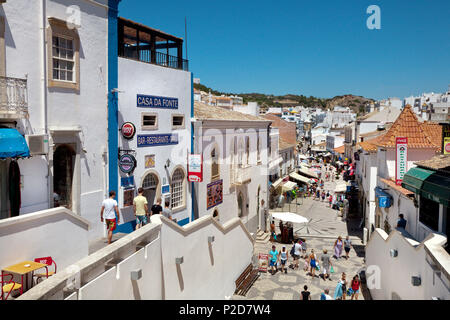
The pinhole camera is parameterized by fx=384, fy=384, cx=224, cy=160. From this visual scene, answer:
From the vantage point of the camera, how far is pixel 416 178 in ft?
41.2

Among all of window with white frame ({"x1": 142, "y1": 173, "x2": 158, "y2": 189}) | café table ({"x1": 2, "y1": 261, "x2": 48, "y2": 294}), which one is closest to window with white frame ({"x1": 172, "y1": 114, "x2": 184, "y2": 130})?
window with white frame ({"x1": 142, "y1": 173, "x2": 158, "y2": 189})

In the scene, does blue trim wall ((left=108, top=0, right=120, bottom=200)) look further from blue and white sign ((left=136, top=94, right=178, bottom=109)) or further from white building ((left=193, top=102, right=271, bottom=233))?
white building ((left=193, top=102, right=271, bottom=233))

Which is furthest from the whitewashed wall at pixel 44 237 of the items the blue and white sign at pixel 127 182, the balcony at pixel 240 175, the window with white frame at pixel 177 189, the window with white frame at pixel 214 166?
the balcony at pixel 240 175

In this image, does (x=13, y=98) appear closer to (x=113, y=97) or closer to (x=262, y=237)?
(x=113, y=97)

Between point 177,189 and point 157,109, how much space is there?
3929 mm

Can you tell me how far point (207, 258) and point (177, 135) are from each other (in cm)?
613

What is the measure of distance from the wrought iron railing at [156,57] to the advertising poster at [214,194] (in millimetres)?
6277

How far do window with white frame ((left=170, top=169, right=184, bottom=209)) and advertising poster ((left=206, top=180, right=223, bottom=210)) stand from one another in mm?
2299

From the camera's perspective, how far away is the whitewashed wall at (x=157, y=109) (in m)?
13.9

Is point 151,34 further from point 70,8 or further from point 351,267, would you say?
point 351,267

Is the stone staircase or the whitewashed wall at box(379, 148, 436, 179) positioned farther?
the stone staircase

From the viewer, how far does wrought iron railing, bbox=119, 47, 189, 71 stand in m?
14.6

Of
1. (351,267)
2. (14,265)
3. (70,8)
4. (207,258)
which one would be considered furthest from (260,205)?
(14,265)

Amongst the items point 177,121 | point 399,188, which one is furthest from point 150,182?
point 399,188
